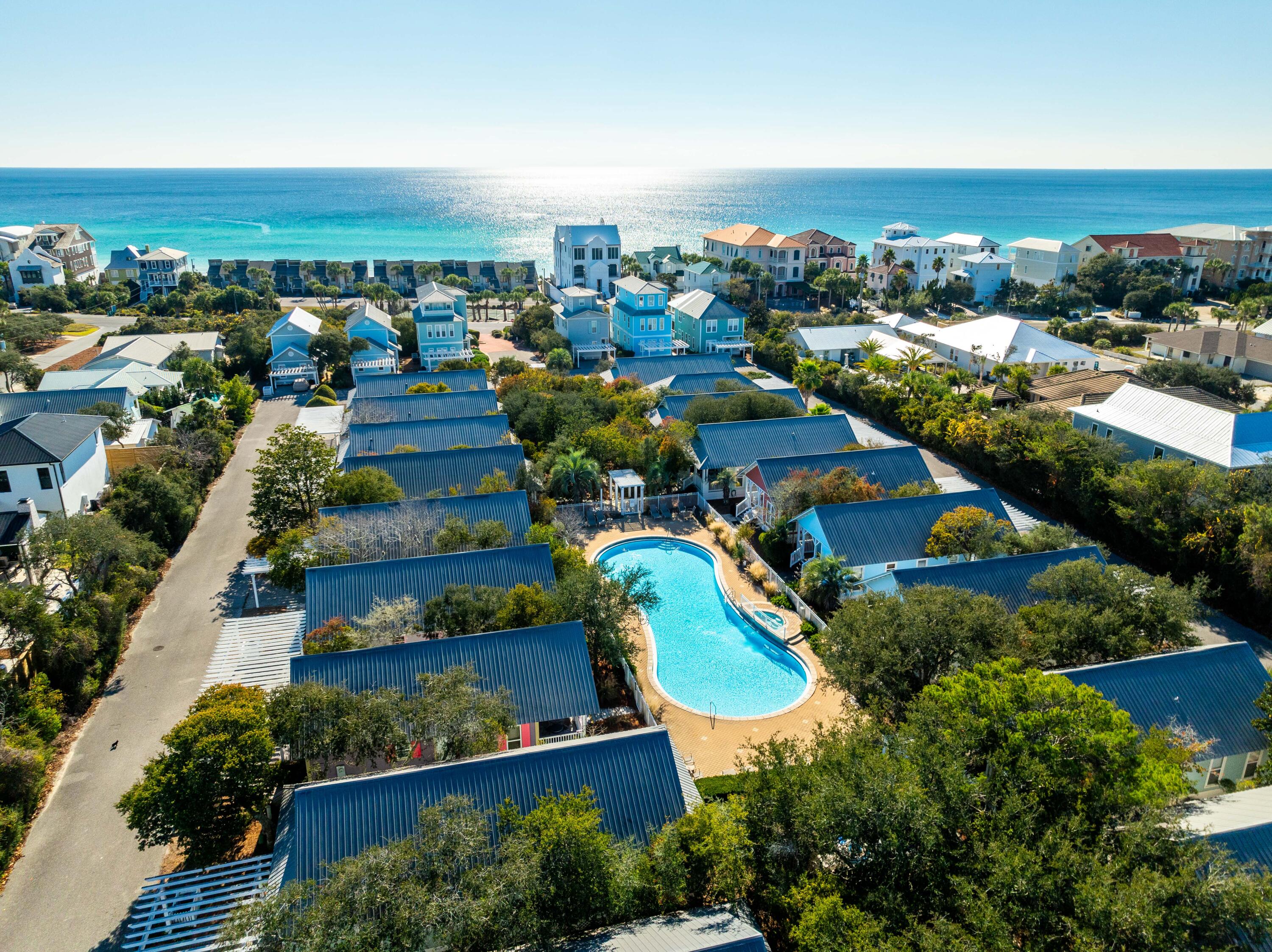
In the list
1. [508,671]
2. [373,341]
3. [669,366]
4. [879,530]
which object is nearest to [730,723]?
[508,671]

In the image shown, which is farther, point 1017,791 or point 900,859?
point 1017,791

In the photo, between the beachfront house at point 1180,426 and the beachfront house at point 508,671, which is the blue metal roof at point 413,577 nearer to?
the beachfront house at point 508,671

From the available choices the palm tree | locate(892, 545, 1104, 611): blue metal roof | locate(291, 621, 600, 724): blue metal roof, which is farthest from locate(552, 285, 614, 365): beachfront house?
locate(291, 621, 600, 724): blue metal roof

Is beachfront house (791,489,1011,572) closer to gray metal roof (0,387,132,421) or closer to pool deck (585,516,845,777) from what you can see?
pool deck (585,516,845,777)

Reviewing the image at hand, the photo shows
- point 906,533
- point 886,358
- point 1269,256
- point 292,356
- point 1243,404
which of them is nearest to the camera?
point 906,533

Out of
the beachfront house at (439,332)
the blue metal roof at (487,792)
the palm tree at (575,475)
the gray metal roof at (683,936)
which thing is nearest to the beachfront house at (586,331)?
the beachfront house at (439,332)

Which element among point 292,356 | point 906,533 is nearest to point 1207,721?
point 906,533

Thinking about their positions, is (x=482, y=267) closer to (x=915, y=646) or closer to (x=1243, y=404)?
(x=1243, y=404)
